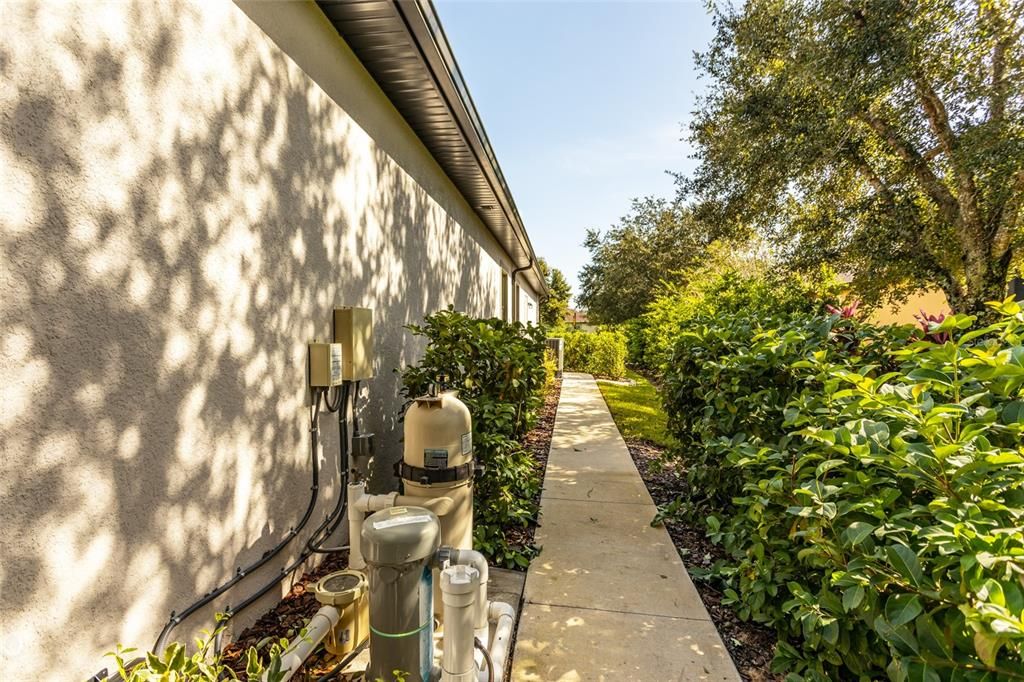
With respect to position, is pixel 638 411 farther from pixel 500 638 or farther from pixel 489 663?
pixel 489 663

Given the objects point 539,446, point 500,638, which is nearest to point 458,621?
point 500,638

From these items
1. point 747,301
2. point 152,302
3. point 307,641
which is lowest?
point 307,641

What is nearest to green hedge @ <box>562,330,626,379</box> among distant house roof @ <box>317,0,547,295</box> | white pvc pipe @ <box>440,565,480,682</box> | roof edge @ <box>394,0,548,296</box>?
roof edge @ <box>394,0,548,296</box>

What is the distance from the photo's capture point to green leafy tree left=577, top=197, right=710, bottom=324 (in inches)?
950

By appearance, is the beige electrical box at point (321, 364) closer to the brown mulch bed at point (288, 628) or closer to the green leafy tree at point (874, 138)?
the brown mulch bed at point (288, 628)

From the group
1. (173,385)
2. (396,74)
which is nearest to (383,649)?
(173,385)

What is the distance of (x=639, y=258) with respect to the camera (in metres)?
25.2

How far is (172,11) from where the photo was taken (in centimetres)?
200

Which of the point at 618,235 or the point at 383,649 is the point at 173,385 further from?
the point at 618,235

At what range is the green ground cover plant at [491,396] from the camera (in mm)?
3697

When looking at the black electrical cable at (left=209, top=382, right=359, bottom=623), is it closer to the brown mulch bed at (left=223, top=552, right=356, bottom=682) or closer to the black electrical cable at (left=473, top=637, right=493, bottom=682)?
the brown mulch bed at (left=223, top=552, right=356, bottom=682)

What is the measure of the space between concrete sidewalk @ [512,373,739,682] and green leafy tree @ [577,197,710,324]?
63.3ft

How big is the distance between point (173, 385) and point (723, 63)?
35.0 feet

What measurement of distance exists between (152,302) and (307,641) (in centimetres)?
166
